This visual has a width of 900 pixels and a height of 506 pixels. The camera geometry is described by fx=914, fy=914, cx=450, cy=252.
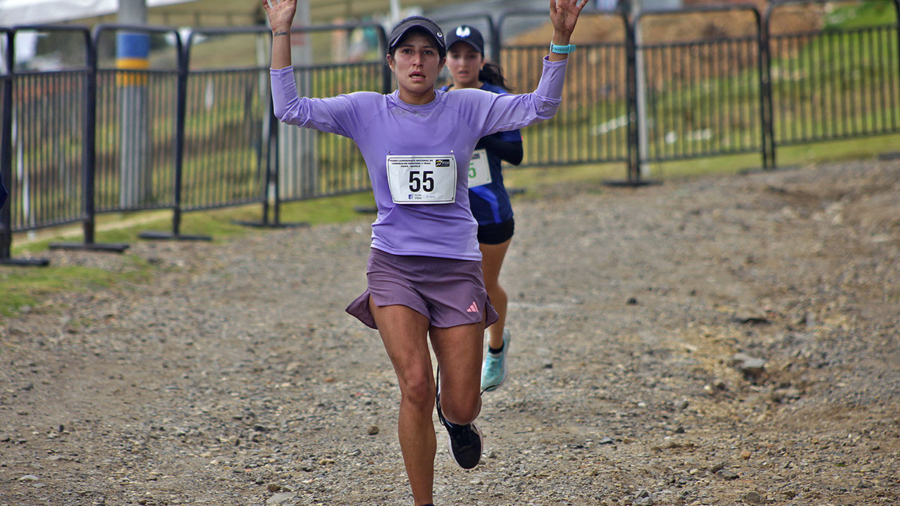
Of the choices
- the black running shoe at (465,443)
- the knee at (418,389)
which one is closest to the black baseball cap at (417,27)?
the knee at (418,389)

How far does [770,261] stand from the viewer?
Result: 28.5 feet

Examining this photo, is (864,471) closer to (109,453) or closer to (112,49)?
(109,453)

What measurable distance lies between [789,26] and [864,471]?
71.5 feet

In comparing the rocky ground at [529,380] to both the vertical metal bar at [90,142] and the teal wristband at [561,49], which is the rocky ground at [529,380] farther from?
the teal wristband at [561,49]

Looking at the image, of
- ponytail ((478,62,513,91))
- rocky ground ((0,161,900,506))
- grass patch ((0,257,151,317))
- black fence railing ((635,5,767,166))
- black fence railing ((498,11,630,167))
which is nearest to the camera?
rocky ground ((0,161,900,506))

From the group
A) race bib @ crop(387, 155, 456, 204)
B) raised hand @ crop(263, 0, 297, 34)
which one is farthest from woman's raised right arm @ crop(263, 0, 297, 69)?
race bib @ crop(387, 155, 456, 204)

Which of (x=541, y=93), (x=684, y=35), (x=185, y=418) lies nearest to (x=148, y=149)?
(x=185, y=418)

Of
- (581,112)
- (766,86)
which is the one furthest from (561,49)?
(581,112)

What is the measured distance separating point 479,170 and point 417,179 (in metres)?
1.28

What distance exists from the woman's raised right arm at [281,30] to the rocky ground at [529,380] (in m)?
1.88

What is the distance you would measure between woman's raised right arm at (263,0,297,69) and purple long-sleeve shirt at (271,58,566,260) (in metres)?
0.04

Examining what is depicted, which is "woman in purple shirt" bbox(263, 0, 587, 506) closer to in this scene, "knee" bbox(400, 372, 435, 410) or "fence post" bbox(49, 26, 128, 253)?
"knee" bbox(400, 372, 435, 410)

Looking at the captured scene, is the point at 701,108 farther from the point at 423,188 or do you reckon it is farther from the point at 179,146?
the point at 423,188

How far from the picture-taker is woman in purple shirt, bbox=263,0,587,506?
357cm
